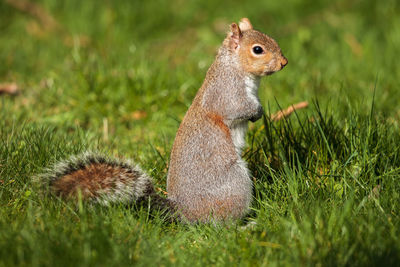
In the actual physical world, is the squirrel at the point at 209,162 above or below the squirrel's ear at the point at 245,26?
below

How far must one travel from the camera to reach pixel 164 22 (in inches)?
252

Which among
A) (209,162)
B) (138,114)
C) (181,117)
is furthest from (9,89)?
(209,162)

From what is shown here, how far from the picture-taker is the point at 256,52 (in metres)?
2.91

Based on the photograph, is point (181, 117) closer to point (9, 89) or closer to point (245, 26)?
point (245, 26)

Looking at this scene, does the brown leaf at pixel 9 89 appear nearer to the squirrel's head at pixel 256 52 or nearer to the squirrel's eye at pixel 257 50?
the squirrel's head at pixel 256 52

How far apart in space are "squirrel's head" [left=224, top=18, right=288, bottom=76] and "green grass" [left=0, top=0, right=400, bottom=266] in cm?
34

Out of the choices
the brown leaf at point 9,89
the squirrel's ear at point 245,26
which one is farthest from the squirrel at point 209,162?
the brown leaf at point 9,89

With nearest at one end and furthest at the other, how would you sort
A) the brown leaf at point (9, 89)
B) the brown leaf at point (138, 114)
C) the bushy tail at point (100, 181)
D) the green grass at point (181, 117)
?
the green grass at point (181, 117) → the bushy tail at point (100, 181) → the brown leaf at point (138, 114) → the brown leaf at point (9, 89)

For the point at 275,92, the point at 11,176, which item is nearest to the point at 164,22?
the point at 275,92

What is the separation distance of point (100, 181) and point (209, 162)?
585 millimetres

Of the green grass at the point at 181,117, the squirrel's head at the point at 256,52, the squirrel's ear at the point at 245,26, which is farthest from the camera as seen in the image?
the squirrel's ear at the point at 245,26

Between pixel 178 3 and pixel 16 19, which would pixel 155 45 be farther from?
pixel 16 19

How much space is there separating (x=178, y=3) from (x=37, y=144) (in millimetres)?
4342

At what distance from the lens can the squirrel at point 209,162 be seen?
2.52m
